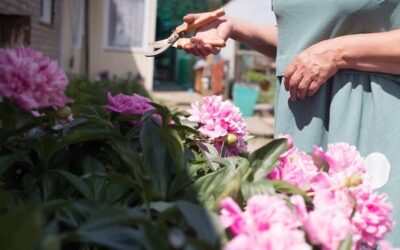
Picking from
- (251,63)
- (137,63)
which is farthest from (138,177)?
(251,63)

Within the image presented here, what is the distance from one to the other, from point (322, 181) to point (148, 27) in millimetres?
12973

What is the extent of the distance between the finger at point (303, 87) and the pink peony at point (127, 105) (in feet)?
1.74

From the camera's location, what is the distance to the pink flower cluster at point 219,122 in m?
1.24

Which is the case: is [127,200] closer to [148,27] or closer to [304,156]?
[304,156]

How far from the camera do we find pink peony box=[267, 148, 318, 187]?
3.09 feet

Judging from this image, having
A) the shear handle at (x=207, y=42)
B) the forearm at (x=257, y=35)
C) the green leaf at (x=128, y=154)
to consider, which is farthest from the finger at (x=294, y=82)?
the green leaf at (x=128, y=154)

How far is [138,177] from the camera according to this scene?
2.81 ft

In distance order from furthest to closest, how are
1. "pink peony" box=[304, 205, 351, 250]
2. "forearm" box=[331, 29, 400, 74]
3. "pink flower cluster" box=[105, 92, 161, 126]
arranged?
"forearm" box=[331, 29, 400, 74], "pink flower cluster" box=[105, 92, 161, 126], "pink peony" box=[304, 205, 351, 250]

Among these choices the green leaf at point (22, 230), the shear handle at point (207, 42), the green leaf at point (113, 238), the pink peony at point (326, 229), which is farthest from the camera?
the shear handle at point (207, 42)

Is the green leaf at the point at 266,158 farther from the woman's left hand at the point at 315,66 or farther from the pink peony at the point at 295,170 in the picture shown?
the woman's left hand at the point at 315,66

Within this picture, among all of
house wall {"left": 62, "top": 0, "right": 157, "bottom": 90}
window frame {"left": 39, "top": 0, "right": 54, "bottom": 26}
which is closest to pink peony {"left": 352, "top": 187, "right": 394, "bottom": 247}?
window frame {"left": 39, "top": 0, "right": 54, "bottom": 26}

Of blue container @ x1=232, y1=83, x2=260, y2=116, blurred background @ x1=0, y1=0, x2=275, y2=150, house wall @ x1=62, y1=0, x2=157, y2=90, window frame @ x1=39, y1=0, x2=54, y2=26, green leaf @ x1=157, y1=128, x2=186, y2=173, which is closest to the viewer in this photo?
green leaf @ x1=157, y1=128, x2=186, y2=173

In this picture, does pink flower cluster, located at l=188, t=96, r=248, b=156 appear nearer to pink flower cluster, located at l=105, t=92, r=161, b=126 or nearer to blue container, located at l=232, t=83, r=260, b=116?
pink flower cluster, located at l=105, t=92, r=161, b=126

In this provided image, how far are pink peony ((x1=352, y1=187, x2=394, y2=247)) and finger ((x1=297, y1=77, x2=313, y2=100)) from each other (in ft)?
2.21
